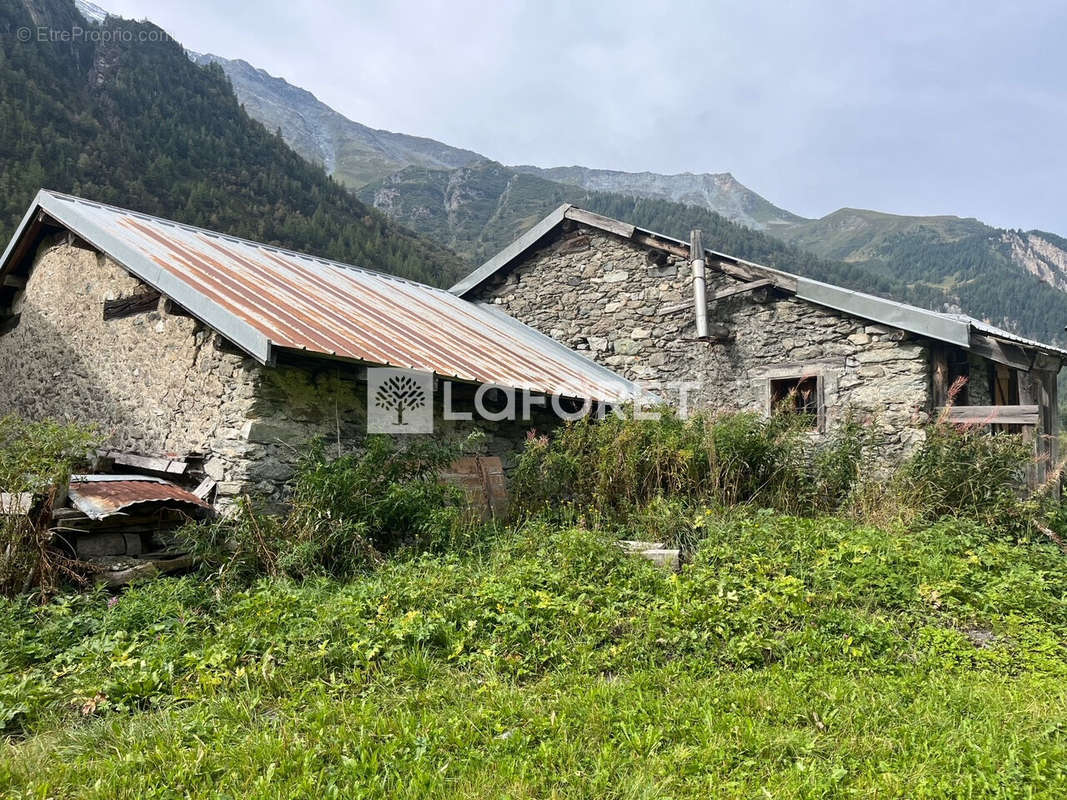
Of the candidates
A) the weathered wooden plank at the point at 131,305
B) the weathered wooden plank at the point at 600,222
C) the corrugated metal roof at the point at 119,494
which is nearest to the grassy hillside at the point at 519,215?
the weathered wooden plank at the point at 600,222

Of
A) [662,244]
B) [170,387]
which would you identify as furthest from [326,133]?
[170,387]

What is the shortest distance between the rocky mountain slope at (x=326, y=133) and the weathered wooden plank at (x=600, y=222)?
308ft

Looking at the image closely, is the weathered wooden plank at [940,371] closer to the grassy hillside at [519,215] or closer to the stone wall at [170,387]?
the stone wall at [170,387]

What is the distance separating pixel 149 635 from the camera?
4.08 metres

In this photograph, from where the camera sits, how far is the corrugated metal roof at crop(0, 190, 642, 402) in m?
6.25

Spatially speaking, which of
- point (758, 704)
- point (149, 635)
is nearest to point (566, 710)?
point (758, 704)

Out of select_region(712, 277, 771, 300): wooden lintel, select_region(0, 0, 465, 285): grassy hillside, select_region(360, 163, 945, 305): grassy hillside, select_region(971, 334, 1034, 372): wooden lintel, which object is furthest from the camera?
select_region(360, 163, 945, 305): grassy hillside

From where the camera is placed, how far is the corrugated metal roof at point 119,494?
5.20 m

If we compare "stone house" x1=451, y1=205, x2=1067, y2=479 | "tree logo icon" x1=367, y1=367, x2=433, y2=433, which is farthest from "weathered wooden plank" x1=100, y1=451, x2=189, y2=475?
"stone house" x1=451, y1=205, x2=1067, y2=479

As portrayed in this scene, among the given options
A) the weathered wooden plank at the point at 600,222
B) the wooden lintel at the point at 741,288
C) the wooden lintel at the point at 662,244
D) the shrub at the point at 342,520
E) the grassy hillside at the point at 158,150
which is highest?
the grassy hillside at the point at 158,150

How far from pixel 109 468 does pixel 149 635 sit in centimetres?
333

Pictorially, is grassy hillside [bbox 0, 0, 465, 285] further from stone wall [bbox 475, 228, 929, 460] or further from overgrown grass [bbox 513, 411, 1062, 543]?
overgrown grass [bbox 513, 411, 1062, 543]

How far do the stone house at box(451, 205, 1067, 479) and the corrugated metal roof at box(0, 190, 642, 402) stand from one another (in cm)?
118

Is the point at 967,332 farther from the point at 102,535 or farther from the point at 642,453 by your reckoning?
the point at 102,535
